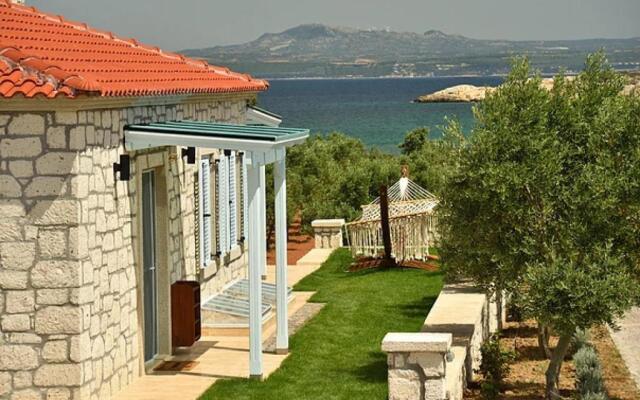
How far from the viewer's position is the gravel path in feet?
48.9

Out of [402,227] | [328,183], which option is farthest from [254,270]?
[328,183]

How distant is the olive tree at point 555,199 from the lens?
11.5m

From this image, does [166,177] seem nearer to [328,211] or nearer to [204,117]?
[204,117]

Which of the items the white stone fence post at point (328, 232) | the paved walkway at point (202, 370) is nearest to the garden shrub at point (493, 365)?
the paved walkway at point (202, 370)

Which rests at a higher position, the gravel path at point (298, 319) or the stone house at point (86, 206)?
the stone house at point (86, 206)

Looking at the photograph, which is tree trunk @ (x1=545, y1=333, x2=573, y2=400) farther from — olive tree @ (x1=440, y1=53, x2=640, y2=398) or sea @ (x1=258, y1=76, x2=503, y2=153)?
sea @ (x1=258, y1=76, x2=503, y2=153)

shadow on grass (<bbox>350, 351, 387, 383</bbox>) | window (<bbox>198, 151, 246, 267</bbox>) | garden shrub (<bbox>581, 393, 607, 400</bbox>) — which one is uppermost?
window (<bbox>198, 151, 246, 267</bbox>)

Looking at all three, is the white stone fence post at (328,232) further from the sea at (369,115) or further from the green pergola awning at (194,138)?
the sea at (369,115)

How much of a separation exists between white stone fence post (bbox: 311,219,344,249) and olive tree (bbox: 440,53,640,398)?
12.8m

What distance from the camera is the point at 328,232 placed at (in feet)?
83.5

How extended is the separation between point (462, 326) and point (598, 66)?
3346 mm

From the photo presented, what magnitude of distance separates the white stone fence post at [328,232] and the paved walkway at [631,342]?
8603 millimetres

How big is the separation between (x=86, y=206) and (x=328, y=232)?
47.5 feet

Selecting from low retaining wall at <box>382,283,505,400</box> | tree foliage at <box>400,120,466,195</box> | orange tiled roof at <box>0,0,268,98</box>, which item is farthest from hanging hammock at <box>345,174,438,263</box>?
low retaining wall at <box>382,283,505,400</box>
